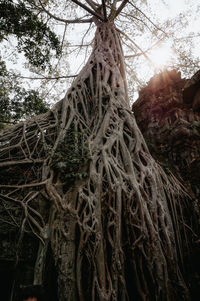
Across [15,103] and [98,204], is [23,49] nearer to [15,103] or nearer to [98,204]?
[15,103]

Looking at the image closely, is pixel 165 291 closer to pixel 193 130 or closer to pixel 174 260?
pixel 174 260

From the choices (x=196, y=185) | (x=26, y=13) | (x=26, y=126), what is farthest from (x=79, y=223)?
(x=26, y=13)

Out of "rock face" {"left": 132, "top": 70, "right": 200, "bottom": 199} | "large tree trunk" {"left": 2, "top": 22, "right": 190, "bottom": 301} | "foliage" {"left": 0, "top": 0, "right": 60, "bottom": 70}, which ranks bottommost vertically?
"large tree trunk" {"left": 2, "top": 22, "right": 190, "bottom": 301}

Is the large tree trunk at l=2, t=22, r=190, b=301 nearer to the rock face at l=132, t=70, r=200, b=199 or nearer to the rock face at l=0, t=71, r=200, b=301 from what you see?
the rock face at l=0, t=71, r=200, b=301

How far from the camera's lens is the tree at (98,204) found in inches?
71.9

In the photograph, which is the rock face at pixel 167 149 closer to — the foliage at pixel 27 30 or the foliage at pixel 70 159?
the foliage at pixel 70 159

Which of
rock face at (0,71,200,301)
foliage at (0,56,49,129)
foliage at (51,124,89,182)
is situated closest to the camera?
rock face at (0,71,200,301)

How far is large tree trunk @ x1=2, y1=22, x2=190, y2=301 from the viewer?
1.82 m

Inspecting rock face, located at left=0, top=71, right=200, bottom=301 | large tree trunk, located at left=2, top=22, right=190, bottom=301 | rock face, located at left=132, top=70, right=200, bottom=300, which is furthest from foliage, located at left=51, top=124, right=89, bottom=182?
rock face, located at left=132, top=70, right=200, bottom=300

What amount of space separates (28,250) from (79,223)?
698 mm

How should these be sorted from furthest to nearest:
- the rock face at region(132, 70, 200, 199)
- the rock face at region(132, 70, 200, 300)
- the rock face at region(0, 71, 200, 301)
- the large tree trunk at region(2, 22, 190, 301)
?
the rock face at region(132, 70, 200, 199) < the rock face at region(132, 70, 200, 300) < the rock face at region(0, 71, 200, 301) < the large tree trunk at region(2, 22, 190, 301)

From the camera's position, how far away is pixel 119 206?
2.10 m

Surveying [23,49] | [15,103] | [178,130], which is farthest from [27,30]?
[178,130]

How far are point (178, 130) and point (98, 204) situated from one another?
2748 millimetres
